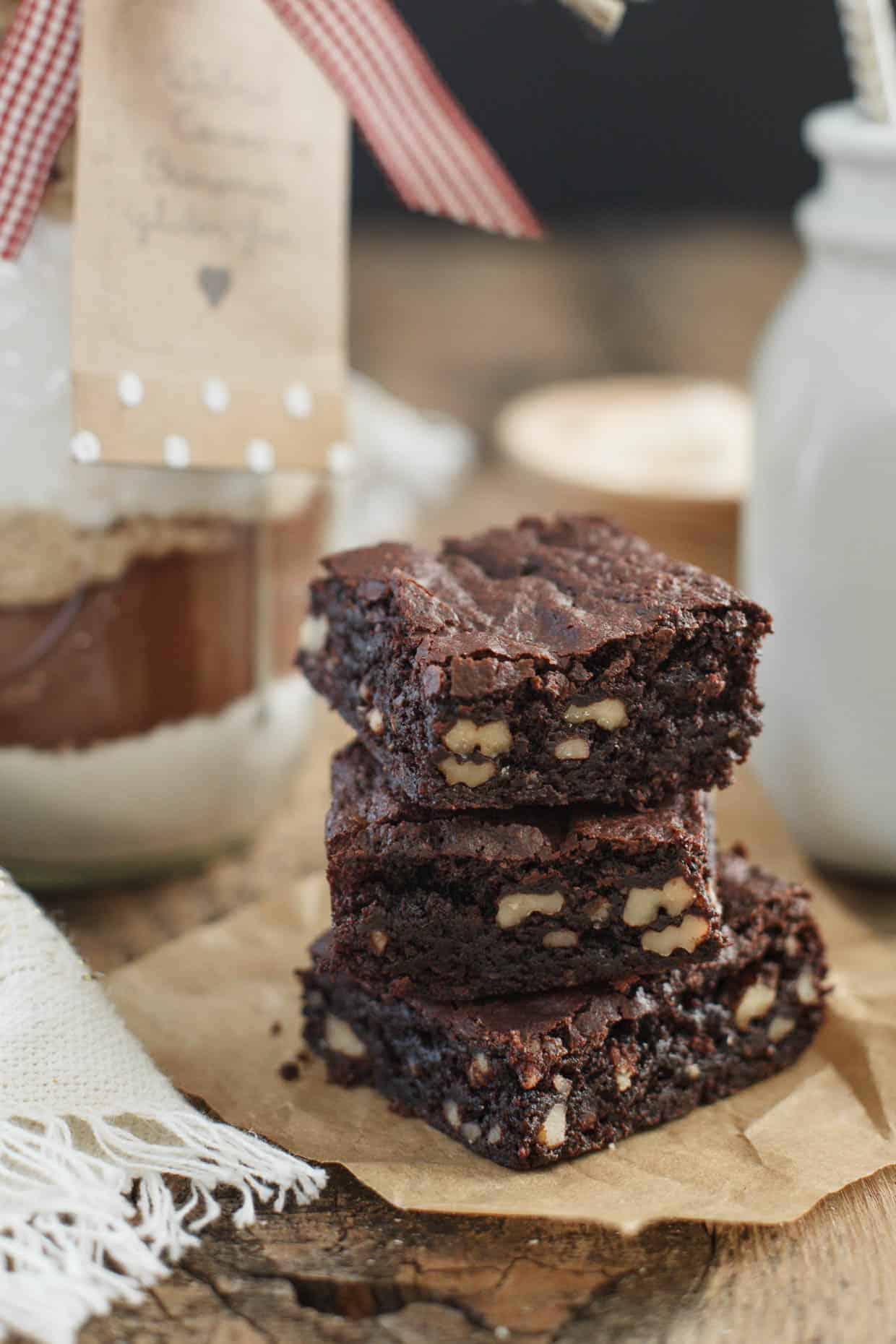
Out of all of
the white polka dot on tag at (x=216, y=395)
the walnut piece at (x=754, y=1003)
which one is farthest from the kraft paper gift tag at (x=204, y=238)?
the walnut piece at (x=754, y=1003)

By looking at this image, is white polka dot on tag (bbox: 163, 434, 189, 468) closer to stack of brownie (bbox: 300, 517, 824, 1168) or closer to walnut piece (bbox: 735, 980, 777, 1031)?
stack of brownie (bbox: 300, 517, 824, 1168)

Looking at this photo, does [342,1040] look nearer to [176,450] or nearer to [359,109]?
[176,450]

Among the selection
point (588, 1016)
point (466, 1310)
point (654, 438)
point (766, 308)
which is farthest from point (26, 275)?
point (766, 308)

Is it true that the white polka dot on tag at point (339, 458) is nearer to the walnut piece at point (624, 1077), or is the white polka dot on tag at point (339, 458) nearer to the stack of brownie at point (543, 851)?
the stack of brownie at point (543, 851)

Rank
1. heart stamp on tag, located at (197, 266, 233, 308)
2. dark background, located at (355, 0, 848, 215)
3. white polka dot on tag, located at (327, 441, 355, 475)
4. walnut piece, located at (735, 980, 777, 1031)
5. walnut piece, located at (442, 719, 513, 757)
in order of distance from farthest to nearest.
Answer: dark background, located at (355, 0, 848, 215)
white polka dot on tag, located at (327, 441, 355, 475)
heart stamp on tag, located at (197, 266, 233, 308)
walnut piece, located at (735, 980, 777, 1031)
walnut piece, located at (442, 719, 513, 757)

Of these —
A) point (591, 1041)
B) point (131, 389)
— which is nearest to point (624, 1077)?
point (591, 1041)

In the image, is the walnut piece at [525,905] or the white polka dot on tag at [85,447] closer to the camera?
the walnut piece at [525,905]

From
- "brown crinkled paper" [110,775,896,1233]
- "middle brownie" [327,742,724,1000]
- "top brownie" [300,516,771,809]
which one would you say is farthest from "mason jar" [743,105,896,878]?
"middle brownie" [327,742,724,1000]
